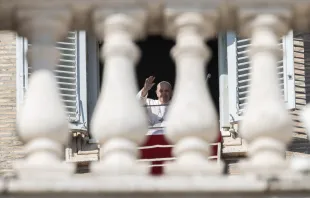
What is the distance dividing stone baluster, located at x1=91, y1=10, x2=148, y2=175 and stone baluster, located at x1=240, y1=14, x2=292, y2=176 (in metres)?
0.54

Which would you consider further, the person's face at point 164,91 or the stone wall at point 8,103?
the stone wall at point 8,103

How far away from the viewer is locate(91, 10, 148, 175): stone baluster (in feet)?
35.5

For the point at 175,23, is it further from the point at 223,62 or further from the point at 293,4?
the point at 223,62

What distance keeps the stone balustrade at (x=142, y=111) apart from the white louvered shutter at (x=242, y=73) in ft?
42.2

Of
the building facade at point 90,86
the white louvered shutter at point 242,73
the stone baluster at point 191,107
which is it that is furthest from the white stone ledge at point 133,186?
the white louvered shutter at point 242,73

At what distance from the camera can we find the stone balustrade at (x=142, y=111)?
35.1 feet

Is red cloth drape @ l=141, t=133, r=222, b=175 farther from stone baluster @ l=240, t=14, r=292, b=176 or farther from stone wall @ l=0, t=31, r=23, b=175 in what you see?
stone baluster @ l=240, t=14, r=292, b=176

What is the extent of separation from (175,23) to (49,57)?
0.68 m

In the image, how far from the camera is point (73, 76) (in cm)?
2489

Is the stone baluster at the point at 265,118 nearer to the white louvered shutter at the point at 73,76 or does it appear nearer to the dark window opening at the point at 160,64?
the white louvered shutter at the point at 73,76

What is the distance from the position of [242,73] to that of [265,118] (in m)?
13.7

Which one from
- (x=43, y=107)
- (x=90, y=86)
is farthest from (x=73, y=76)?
(x=43, y=107)

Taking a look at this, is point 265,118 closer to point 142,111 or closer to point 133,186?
point 142,111

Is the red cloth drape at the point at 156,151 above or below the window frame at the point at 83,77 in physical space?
below
